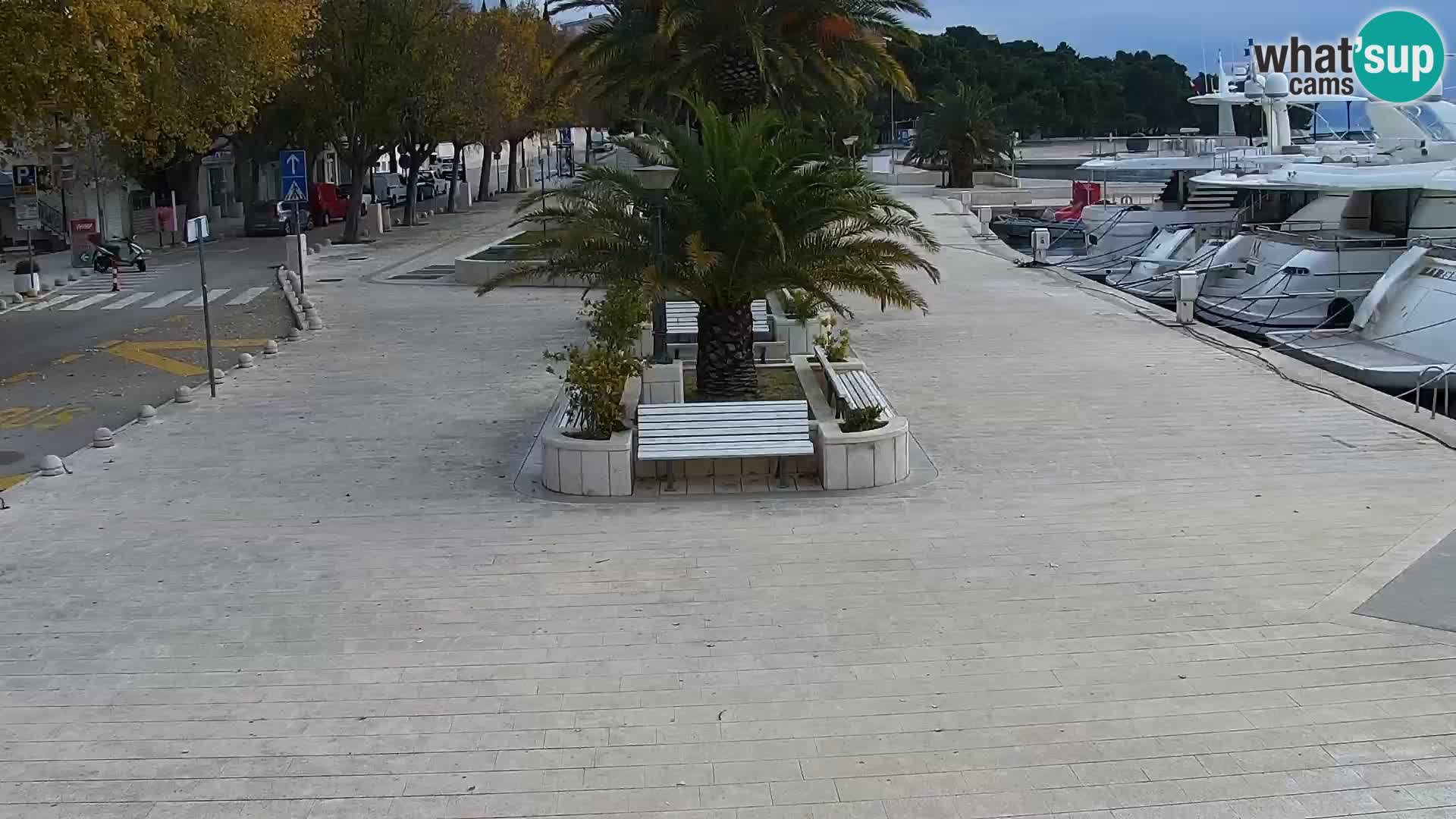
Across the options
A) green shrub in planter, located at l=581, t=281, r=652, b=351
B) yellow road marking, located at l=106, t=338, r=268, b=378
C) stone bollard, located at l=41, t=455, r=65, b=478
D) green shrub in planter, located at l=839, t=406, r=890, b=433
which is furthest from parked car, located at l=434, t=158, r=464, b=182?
green shrub in planter, located at l=839, t=406, r=890, b=433

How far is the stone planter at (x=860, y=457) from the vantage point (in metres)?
10.8

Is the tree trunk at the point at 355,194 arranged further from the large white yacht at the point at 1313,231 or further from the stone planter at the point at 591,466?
the stone planter at the point at 591,466

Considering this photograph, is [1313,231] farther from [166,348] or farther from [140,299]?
[140,299]

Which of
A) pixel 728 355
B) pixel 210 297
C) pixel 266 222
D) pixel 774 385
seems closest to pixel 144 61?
pixel 210 297

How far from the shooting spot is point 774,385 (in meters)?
13.6

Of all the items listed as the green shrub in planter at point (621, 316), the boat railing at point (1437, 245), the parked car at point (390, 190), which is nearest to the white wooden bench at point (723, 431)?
the green shrub in planter at point (621, 316)

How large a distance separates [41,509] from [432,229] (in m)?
34.3

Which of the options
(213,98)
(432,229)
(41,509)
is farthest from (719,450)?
(432,229)

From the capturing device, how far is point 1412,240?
965 inches

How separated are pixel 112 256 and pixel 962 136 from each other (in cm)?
3387

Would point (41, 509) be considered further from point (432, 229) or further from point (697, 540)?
point (432, 229)

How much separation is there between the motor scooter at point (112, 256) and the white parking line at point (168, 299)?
3.76m

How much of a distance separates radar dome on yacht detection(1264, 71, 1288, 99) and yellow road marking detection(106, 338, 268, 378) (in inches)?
1069

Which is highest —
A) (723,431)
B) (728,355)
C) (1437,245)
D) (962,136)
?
(962,136)
